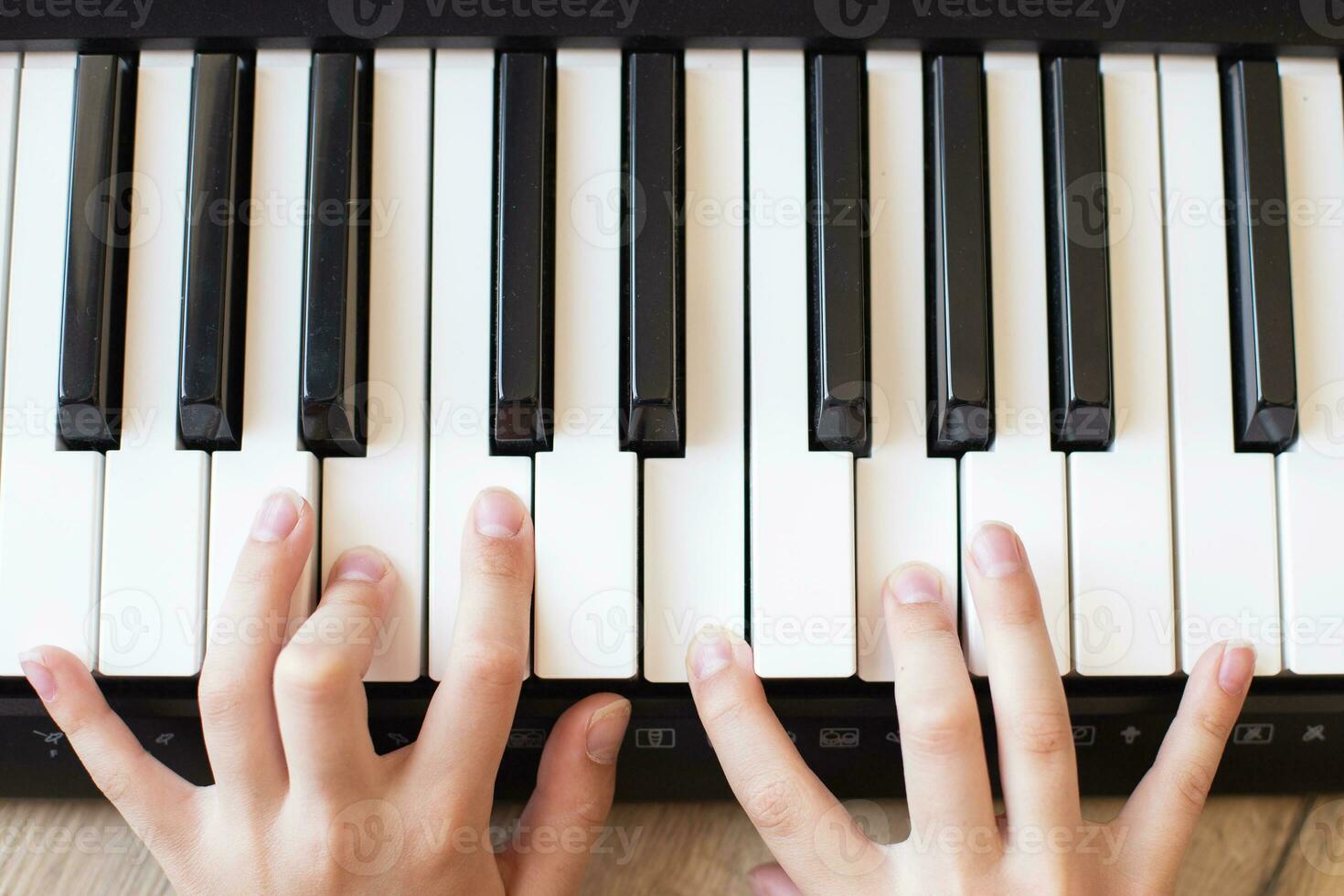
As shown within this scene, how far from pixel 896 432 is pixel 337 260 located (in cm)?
40

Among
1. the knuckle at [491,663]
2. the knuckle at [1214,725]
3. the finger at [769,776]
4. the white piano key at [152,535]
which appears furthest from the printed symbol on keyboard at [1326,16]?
the white piano key at [152,535]

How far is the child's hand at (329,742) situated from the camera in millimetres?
610

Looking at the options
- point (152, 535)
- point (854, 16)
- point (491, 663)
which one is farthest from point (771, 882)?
point (854, 16)

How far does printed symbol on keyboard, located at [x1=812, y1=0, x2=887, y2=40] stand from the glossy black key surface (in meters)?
0.02

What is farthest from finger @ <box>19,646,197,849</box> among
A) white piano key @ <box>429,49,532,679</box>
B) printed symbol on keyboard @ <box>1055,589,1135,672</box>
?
printed symbol on keyboard @ <box>1055,589,1135,672</box>

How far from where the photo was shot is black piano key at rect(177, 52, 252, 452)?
62 cm

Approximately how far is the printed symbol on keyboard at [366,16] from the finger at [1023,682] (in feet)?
1.77

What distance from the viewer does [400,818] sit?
631 millimetres

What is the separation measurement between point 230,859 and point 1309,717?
2.51ft

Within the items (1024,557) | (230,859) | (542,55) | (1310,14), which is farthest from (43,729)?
(1310,14)

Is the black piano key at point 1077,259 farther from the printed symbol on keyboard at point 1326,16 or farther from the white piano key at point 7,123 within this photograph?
the white piano key at point 7,123

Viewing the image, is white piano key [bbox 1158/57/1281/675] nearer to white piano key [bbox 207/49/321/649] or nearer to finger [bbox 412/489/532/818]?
finger [bbox 412/489/532/818]

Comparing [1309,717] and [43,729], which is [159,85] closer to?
[43,729]

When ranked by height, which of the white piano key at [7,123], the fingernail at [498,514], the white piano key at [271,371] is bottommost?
the fingernail at [498,514]
